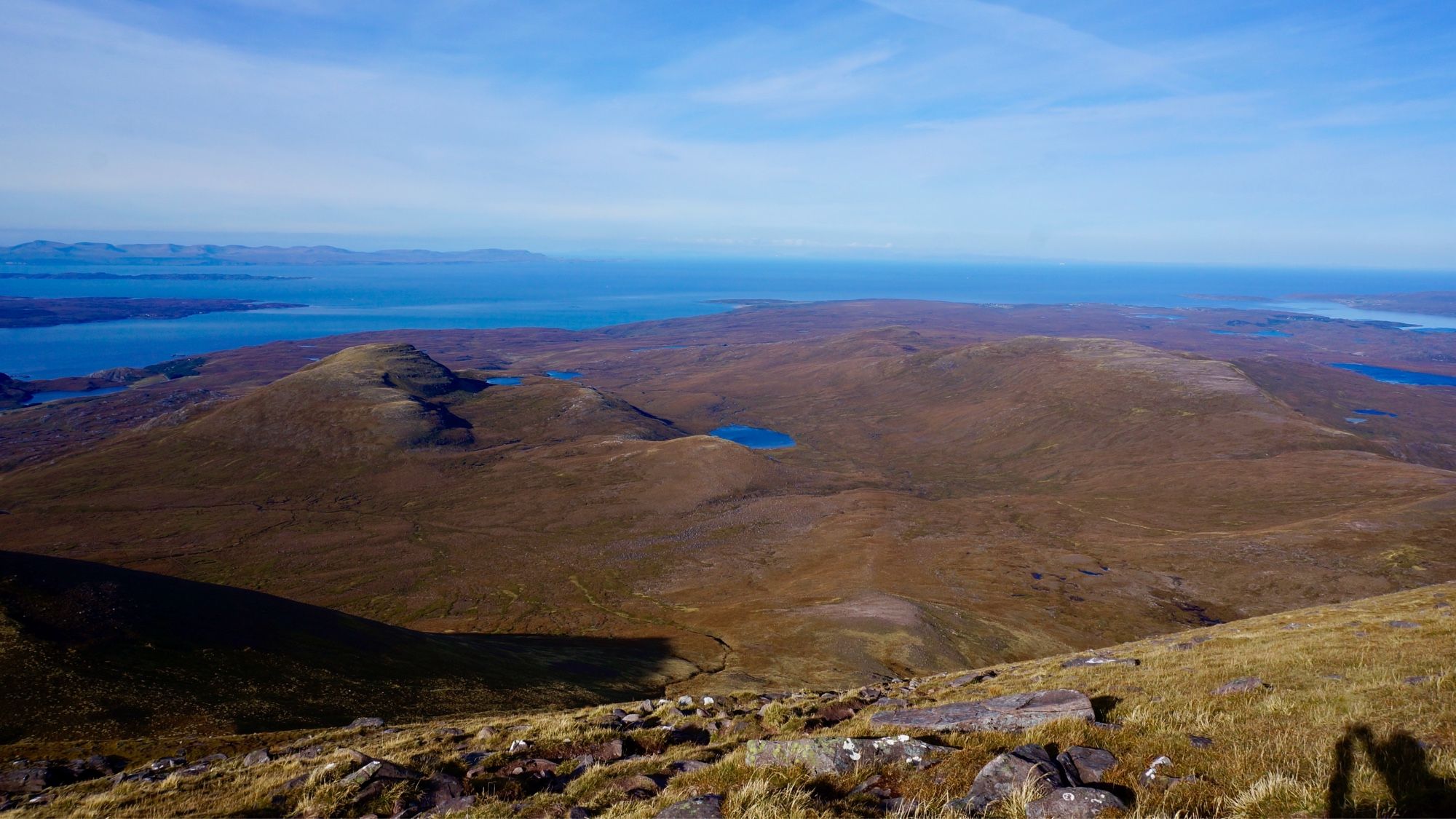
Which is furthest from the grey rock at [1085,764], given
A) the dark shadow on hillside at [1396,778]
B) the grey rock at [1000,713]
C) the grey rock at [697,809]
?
the grey rock at [697,809]

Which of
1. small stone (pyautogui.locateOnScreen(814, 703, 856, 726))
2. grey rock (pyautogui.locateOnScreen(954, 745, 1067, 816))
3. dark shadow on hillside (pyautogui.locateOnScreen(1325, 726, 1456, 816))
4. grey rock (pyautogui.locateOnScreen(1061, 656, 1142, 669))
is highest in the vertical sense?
dark shadow on hillside (pyautogui.locateOnScreen(1325, 726, 1456, 816))

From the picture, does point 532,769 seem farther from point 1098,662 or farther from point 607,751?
point 1098,662

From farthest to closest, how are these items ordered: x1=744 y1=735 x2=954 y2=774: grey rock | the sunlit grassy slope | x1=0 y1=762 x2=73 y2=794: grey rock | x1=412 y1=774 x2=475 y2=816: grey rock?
x1=0 y1=762 x2=73 y2=794: grey rock
x1=412 y1=774 x2=475 y2=816: grey rock
x1=744 y1=735 x2=954 y2=774: grey rock
the sunlit grassy slope

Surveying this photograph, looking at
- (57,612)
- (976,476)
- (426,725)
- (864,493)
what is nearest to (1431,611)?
(426,725)

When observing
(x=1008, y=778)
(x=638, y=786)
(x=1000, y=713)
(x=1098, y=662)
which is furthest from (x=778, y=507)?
(x=1008, y=778)

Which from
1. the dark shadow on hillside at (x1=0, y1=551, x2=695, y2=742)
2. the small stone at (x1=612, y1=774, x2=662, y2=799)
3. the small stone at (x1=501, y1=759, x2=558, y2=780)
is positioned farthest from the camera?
the dark shadow on hillside at (x1=0, y1=551, x2=695, y2=742)

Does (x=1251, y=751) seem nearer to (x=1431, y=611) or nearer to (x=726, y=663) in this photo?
(x=1431, y=611)

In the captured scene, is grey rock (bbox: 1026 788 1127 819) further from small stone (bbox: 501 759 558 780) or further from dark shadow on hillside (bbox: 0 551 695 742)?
dark shadow on hillside (bbox: 0 551 695 742)

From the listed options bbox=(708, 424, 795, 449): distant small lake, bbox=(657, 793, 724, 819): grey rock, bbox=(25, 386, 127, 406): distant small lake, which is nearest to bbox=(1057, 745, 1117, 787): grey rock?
bbox=(657, 793, 724, 819): grey rock
